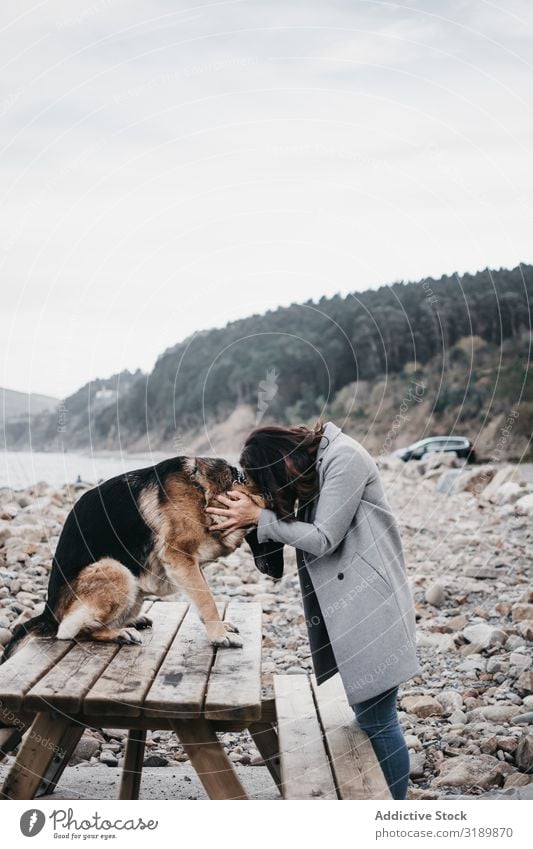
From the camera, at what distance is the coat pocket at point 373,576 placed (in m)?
3.22

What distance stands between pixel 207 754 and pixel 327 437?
126cm

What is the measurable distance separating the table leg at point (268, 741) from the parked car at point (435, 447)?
13.3 m

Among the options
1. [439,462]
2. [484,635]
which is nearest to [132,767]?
[484,635]

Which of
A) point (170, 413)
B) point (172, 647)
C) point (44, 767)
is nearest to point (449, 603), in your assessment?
point (170, 413)

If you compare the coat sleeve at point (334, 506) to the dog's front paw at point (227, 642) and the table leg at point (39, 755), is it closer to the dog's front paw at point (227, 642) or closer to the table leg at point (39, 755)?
the dog's front paw at point (227, 642)

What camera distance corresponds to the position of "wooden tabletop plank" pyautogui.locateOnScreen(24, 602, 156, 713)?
2.71 m

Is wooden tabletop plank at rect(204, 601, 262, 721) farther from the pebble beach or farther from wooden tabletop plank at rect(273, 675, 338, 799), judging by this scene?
the pebble beach

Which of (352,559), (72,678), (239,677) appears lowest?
(239,677)

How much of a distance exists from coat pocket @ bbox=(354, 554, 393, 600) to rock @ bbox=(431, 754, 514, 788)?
4.22 ft

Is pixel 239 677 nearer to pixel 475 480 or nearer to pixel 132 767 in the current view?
pixel 132 767

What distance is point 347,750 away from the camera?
2.99m

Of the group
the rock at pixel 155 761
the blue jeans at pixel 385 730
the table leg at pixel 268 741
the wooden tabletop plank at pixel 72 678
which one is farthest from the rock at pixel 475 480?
the wooden tabletop plank at pixel 72 678

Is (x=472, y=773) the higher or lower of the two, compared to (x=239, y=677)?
lower

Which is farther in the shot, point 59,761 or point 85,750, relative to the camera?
point 85,750
